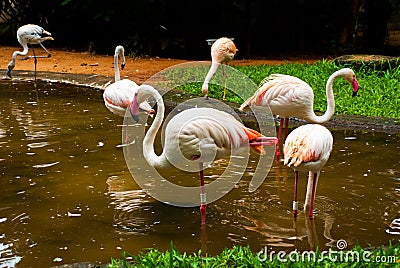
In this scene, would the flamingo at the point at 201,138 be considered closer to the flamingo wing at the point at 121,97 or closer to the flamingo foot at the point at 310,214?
the flamingo foot at the point at 310,214

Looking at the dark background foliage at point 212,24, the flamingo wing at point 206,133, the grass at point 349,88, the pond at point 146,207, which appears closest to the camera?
the pond at point 146,207

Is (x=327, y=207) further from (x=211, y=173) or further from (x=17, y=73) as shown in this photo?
(x=17, y=73)

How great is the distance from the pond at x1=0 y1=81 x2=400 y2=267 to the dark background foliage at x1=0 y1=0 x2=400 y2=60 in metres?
7.16

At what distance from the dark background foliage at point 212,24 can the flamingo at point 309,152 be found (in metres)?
8.70

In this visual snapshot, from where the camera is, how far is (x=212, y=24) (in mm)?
13703

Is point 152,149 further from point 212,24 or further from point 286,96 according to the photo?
point 212,24

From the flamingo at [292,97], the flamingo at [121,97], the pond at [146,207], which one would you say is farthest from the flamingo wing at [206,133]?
the flamingo at [121,97]

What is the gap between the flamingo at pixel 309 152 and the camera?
4.22 metres

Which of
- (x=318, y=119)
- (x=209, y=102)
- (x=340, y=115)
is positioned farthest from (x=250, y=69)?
(x=318, y=119)

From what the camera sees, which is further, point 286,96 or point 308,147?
→ point 286,96

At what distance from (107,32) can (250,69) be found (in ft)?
15.4

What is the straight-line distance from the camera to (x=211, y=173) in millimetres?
5523

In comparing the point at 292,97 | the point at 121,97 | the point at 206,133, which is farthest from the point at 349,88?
the point at 206,133

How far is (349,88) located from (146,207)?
196 inches
